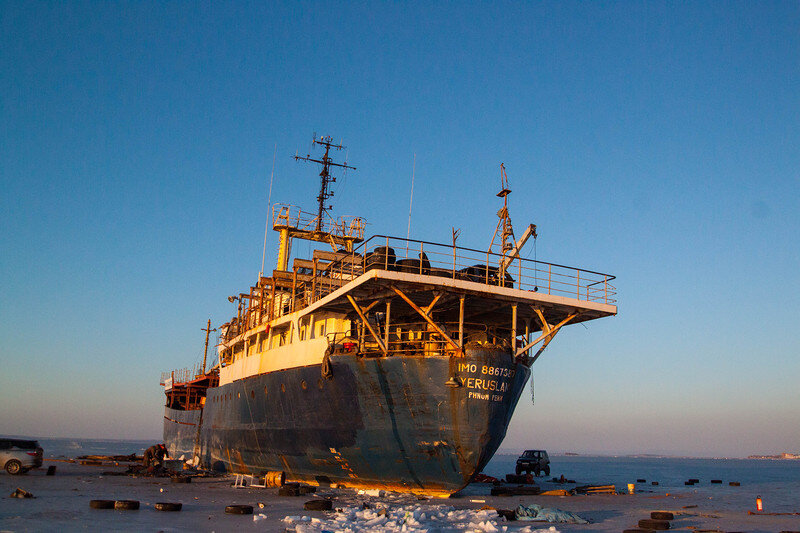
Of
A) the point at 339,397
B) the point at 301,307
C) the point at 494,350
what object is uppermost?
the point at 301,307

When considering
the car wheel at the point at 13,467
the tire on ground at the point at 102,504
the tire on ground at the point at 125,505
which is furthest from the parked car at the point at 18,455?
the tire on ground at the point at 125,505

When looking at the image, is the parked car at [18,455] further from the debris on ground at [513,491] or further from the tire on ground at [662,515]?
the tire on ground at [662,515]

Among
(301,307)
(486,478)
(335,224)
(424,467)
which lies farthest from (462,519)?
(335,224)

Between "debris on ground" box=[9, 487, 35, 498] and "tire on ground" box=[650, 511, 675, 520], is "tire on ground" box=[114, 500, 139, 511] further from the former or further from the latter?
"tire on ground" box=[650, 511, 675, 520]

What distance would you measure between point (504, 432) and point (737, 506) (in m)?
11.5

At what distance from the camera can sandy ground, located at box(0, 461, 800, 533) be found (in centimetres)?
1570

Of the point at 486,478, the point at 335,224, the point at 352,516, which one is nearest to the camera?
the point at 352,516

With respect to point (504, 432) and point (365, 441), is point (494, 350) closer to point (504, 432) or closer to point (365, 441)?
point (504, 432)

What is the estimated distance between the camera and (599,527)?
699 inches

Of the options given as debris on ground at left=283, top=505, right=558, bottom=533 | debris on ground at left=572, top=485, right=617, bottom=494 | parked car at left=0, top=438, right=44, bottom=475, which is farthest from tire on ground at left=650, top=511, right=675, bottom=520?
parked car at left=0, top=438, right=44, bottom=475

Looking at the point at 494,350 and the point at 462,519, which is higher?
the point at 494,350

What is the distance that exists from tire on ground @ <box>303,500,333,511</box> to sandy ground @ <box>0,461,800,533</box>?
35 cm

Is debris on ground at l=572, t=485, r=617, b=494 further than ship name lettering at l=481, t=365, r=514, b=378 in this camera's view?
Yes

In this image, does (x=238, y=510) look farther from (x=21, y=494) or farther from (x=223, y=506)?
(x=21, y=494)
